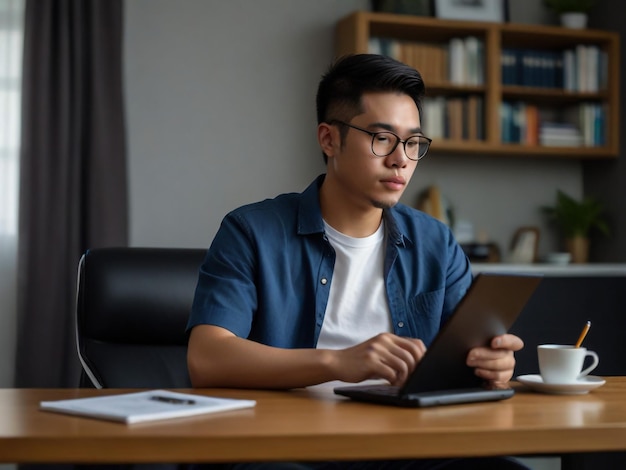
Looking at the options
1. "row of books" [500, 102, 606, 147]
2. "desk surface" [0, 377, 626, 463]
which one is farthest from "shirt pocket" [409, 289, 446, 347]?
"row of books" [500, 102, 606, 147]

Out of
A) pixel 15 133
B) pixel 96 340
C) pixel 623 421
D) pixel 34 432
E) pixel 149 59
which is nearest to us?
pixel 34 432

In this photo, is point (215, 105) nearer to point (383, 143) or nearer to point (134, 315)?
point (134, 315)

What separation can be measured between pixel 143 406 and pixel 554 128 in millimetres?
3567

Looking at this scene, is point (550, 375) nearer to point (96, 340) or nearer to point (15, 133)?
point (96, 340)

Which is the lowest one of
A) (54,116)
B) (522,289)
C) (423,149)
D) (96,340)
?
(96,340)

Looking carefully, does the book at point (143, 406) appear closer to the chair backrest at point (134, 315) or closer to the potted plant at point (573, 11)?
the chair backrest at point (134, 315)

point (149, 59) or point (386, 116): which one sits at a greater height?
point (149, 59)

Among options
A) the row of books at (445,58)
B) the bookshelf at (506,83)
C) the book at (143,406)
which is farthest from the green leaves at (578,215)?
the book at (143,406)

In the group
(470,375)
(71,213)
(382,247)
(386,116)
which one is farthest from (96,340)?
(71,213)

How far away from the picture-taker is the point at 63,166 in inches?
152

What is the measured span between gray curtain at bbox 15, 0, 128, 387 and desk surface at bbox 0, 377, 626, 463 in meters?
2.49

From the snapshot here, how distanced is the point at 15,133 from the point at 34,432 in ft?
9.82

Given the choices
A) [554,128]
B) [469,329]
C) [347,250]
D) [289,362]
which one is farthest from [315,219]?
[554,128]

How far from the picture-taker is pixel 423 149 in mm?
1889
